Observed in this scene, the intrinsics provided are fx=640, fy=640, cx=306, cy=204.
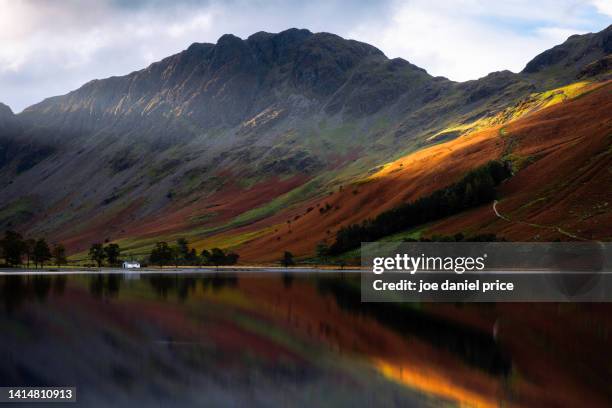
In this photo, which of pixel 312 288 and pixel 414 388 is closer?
pixel 414 388

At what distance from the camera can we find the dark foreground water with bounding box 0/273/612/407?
3406cm

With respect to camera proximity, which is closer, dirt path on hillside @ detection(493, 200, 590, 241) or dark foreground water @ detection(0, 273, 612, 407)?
dark foreground water @ detection(0, 273, 612, 407)

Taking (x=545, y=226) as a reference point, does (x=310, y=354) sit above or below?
below

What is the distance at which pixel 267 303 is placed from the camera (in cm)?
7712

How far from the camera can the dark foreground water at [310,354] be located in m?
34.1

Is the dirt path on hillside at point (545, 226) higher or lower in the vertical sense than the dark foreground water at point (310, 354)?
higher

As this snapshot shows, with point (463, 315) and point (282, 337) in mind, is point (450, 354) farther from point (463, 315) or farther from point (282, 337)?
point (463, 315)

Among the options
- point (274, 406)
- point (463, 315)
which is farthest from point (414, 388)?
point (463, 315)

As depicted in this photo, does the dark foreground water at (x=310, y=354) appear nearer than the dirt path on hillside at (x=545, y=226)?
Yes

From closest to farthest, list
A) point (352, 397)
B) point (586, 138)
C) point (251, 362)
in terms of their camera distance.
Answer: point (352, 397), point (251, 362), point (586, 138)

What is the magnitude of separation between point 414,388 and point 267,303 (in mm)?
43501

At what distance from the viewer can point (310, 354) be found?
44.9m

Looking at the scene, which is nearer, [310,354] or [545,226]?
[310,354]

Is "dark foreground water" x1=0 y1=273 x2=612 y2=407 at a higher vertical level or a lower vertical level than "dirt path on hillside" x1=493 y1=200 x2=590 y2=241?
lower
